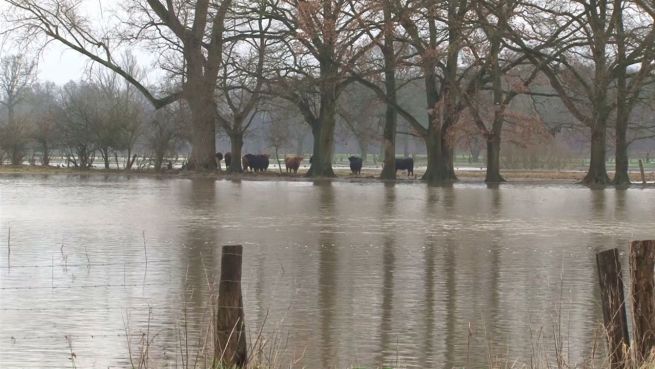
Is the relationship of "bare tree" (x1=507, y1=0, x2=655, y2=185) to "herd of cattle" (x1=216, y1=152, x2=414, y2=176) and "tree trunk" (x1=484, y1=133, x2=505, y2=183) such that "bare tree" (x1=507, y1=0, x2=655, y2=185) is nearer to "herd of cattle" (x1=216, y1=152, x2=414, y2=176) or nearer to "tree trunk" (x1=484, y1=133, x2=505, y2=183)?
"tree trunk" (x1=484, y1=133, x2=505, y2=183)

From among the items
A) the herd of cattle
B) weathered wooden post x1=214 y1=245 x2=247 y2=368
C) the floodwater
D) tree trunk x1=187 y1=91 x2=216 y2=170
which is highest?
tree trunk x1=187 y1=91 x2=216 y2=170

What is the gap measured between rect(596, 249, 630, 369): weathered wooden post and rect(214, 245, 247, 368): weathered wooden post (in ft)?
9.84

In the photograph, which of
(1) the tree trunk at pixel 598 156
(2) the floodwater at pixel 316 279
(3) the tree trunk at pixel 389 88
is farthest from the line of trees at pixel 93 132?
(2) the floodwater at pixel 316 279

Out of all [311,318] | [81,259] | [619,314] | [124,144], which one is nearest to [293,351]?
[311,318]

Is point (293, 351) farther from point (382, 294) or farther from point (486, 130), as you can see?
point (486, 130)

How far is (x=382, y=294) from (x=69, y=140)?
55045 mm

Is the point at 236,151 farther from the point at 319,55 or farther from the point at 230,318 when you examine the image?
the point at 230,318

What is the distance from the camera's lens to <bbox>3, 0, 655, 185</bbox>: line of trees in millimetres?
49062

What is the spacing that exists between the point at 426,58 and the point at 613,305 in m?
41.3

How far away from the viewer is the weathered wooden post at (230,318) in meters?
8.45

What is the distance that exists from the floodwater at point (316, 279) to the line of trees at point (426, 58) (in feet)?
58.4

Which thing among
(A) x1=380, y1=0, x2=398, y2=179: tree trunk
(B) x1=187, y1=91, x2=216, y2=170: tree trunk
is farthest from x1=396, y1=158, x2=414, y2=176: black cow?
(B) x1=187, y1=91, x2=216, y2=170: tree trunk

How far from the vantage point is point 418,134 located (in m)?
56.9

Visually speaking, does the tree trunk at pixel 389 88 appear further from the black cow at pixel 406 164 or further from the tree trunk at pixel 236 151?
the tree trunk at pixel 236 151
